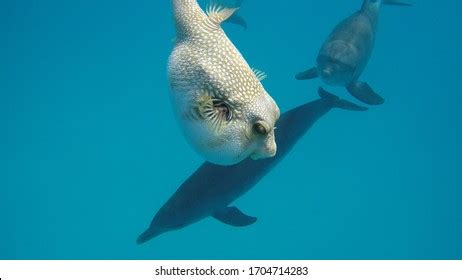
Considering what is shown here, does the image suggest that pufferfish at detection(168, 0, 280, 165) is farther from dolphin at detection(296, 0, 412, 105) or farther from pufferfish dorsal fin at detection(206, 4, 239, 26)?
dolphin at detection(296, 0, 412, 105)

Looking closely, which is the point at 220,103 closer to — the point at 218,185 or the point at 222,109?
the point at 222,109

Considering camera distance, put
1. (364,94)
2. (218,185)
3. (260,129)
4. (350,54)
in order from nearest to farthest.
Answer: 1. (260,129)
2. (218,185)
3. (350,54)
4. (364,94)

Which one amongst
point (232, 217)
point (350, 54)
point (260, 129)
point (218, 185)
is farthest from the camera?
point (350, 54)

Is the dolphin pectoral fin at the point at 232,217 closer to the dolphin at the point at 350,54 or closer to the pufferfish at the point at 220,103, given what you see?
the dolphin at the point at 350,54

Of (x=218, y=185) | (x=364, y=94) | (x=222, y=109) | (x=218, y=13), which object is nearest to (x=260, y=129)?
(x=222, y=109)

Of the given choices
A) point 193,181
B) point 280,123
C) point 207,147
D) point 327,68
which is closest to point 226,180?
point 193,181

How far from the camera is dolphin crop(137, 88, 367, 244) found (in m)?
5.74

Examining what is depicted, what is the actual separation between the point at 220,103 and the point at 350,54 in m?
4.11

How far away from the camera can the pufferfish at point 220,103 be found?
3.03 meters

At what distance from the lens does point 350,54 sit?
21.9ft

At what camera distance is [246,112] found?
9.98ft

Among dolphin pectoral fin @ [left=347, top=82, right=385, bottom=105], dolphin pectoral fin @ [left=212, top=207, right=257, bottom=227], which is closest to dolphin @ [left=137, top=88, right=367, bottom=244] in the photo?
dolphin pectoral fin @ [left=212, top=207, right=257, bottom=227]
